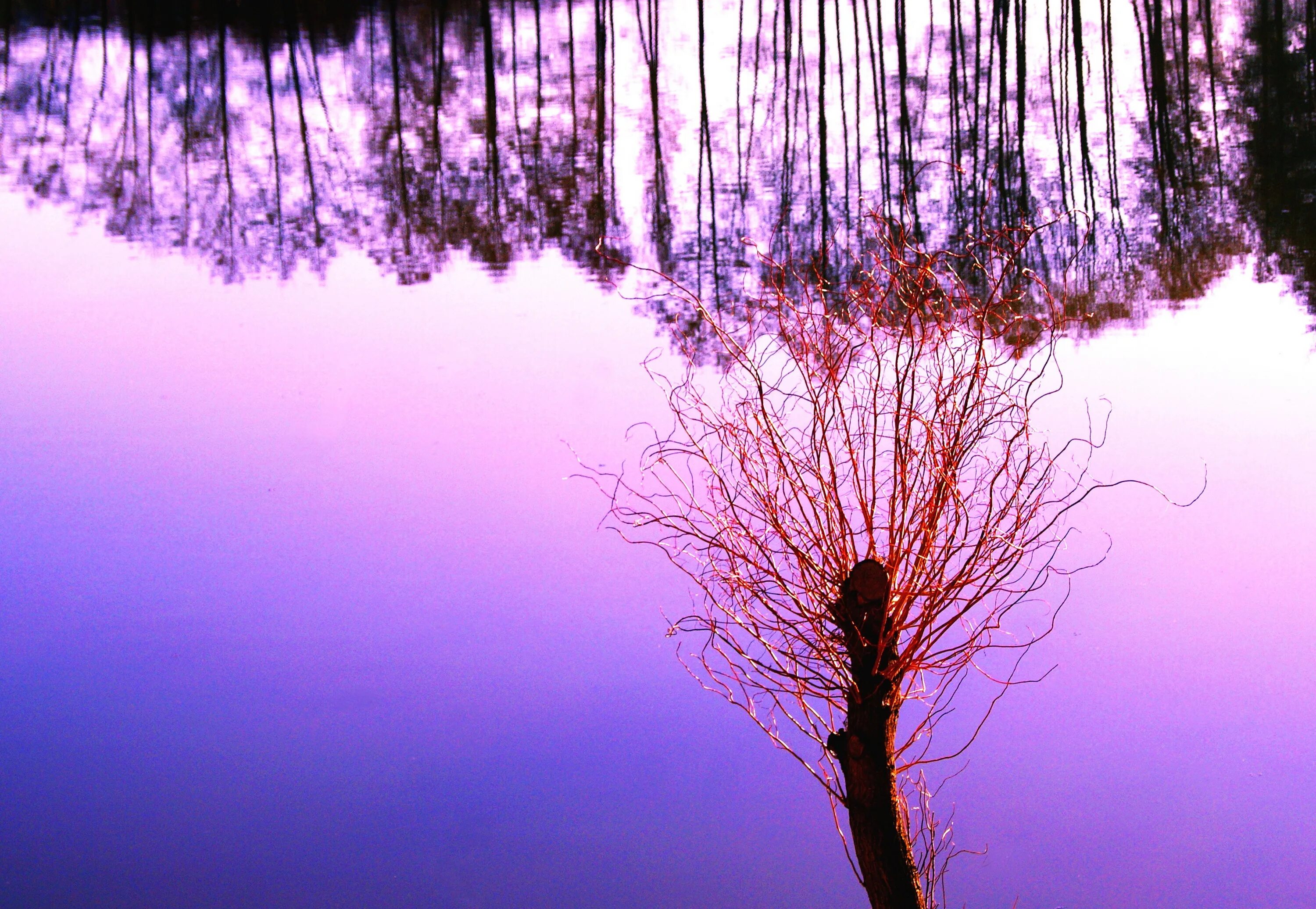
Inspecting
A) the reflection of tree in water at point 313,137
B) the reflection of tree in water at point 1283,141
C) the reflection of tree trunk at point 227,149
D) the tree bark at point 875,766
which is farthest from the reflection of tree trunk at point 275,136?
the reflection of tree in water at point 1283,141

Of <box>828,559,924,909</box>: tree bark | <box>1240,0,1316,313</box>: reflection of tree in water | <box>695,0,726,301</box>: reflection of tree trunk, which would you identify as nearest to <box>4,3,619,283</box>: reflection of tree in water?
<box>695,0,726,301</box>: reflection of tree trunk

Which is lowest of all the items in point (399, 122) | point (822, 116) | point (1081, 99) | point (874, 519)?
point (874, 519)

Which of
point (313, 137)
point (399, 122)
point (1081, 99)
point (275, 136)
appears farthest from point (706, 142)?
point (275, 136)

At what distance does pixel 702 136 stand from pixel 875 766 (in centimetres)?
498

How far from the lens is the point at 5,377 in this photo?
5.50m

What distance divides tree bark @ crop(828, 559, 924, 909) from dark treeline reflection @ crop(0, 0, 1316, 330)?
2.75 metres

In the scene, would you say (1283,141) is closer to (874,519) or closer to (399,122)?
(874,519)

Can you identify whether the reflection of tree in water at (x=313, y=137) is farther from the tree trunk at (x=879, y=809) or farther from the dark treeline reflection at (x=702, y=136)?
the tree trunk at (x=879, y=809)

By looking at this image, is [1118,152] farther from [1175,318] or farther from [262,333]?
[262,333]

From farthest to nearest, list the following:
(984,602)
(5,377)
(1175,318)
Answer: (5,377)
(1175,318)
(984,602)

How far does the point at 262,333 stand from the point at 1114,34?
546cm

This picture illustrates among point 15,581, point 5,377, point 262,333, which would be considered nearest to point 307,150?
point 262,333

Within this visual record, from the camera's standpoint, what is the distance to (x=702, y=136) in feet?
21.7

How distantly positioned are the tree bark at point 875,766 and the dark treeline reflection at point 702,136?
2751 millimetres
